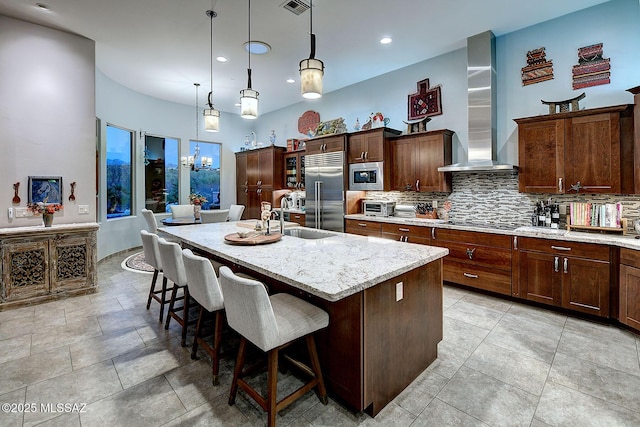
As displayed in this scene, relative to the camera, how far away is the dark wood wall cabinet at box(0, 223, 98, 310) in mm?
3510

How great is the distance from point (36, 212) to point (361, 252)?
4101 millimetres

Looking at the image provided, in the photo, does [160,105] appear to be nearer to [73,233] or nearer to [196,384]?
[73,233]

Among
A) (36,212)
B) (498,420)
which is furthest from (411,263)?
(36,212)

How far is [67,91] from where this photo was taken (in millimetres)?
4031

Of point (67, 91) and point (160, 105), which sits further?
point (160, 105)

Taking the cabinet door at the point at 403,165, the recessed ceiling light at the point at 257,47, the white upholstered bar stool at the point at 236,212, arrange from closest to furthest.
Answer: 1. the recessed ceiling light at the point at 257,47
2. the cabinet door at the point at 403,165
3. the white upholstered bar stool at the point at 236,212

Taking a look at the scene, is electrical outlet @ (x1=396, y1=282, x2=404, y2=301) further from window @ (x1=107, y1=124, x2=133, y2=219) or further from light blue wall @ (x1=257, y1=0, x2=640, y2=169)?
window @ (x1=107, y1=124, x2=133, y2=219)

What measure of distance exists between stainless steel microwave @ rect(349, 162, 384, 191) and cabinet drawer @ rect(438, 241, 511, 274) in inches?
55.3

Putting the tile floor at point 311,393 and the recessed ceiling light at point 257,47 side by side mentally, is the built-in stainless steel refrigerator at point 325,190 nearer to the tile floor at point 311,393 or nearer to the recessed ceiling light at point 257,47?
the recessed ceiling light at point 257,47

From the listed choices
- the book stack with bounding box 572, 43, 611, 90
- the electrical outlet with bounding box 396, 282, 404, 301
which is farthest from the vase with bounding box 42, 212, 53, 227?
the book stack with bounding box 572, 43, 611, 90

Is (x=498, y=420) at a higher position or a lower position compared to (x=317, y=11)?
lower

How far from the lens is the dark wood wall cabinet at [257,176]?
23.4 ft

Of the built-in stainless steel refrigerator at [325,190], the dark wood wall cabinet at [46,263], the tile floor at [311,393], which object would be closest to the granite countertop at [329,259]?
the tile floor at [311,393]

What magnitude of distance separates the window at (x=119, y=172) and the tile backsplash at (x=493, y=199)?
19.5 feet
